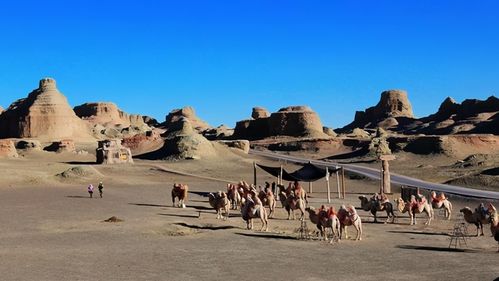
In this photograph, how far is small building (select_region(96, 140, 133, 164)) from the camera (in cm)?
6419

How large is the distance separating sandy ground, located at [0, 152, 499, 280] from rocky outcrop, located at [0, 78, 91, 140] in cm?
7990

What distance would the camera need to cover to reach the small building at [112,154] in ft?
211

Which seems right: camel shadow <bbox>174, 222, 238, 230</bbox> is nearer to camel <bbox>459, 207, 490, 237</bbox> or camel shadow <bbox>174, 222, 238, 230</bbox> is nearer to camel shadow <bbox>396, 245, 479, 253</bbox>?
camel shadow <bbox>396, 245, 479, 253</bbox>

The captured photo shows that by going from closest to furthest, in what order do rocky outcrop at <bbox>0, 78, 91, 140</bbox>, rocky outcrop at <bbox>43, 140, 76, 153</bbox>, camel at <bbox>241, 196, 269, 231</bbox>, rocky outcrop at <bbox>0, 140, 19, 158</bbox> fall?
camel at <bbox>241, 196, 269, 231</bbox>, rocky outcrop at <bbox>0, 140, 19, 158</bbox>, rocky outcrop at <bbox>43, 140, 76, 153</bbox>, rocky outcrop at <bbox>0, 78, 91, 140</bbox>

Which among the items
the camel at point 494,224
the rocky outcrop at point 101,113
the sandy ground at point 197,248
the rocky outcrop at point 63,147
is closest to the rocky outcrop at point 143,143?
the rocky outcrop at point 63,147

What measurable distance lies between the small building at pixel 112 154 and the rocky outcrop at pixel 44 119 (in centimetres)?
4882

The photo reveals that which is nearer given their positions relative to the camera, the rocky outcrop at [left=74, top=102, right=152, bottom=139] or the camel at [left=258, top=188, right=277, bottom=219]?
the camel at [left=258, top=188, right=277, bottom=219]

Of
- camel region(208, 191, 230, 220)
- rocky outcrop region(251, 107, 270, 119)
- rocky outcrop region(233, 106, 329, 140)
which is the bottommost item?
camel region(208, 191, 230, 220)

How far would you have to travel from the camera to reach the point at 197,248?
19.8m

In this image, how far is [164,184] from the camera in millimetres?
49531

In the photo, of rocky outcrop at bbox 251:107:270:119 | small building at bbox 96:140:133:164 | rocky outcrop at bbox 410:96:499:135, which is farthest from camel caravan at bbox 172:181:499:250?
rocky outcrop at bbox 251:107:270:119

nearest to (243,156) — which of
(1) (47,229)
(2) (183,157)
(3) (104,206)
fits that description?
(2) (183,157)

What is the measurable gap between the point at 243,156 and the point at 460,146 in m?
31.5

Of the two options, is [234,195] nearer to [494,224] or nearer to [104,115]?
[494,224]
